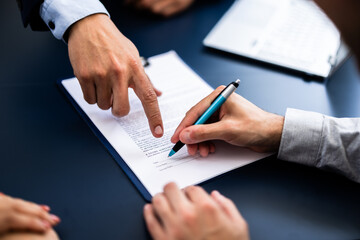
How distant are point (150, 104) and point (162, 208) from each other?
259mm

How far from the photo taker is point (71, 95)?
34.9 inches

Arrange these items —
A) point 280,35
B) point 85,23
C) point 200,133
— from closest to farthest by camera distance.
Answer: point 200,133, point 85,23, point 280,35

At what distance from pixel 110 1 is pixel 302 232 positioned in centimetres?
97

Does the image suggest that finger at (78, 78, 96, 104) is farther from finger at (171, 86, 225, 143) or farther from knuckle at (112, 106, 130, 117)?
finger at (171, 86, 225, 143)

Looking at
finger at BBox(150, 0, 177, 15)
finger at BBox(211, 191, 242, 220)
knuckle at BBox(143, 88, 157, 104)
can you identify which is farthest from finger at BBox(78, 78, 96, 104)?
finger at BBox(150, 0, 177, 15)

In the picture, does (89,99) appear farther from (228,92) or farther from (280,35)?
(280,35)

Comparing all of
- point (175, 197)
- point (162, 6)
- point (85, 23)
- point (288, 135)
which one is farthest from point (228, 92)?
point (162, 6)

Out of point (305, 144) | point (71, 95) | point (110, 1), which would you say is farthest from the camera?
point (110, 1)

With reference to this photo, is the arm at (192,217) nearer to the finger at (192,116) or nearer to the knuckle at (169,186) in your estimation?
the knuckle at (169,186)

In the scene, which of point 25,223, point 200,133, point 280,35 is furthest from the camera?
point 280,35

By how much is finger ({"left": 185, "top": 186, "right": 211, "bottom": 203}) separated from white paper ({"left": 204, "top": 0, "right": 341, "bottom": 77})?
1.74 ft

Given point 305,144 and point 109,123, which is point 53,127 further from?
point 305,144

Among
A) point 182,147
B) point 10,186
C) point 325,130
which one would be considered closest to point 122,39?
point 182,147

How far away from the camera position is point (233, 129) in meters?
0.75
